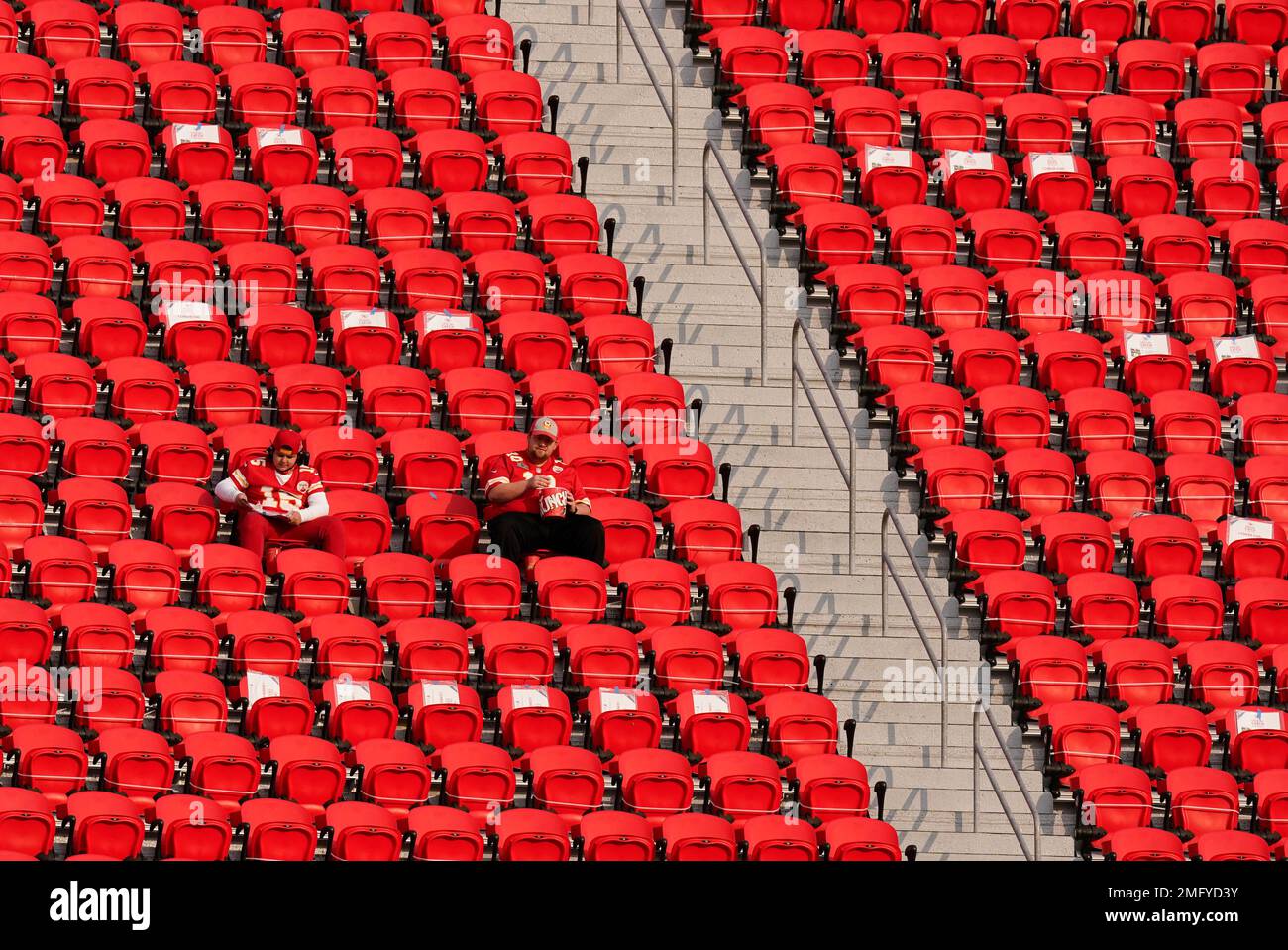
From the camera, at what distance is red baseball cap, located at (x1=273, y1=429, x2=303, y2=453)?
Answer: 1928cm

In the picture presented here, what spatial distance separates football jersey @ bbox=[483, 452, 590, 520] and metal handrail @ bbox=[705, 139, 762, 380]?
2.31 meters

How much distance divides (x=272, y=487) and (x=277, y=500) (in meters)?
0.08

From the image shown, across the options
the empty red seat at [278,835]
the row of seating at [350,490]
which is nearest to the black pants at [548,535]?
the row of seating at [350,490]

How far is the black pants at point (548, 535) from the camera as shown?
64.1 ft

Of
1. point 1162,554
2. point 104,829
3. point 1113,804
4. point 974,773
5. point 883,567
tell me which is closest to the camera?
point 104,829

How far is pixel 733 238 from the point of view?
2214 centimetres

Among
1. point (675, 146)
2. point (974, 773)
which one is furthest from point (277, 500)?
point (675, 146)

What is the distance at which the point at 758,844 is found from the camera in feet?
59.0

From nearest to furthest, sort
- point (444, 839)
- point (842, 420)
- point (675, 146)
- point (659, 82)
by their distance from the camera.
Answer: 1. point (444, 839)
2. point (842, 420)
3. point (675, 146)
4. point (659, 82)

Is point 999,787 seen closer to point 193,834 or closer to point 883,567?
point 883,567

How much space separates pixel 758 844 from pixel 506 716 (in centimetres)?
161

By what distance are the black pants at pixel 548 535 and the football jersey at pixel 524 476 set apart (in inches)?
3.1
